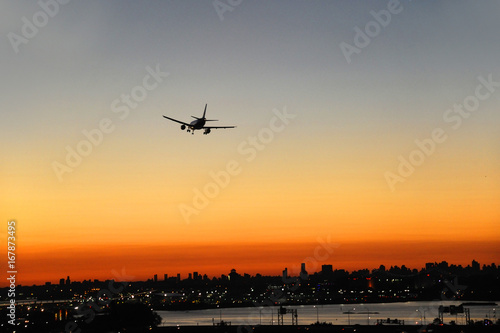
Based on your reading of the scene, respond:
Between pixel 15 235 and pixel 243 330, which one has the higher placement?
pixel 15 235

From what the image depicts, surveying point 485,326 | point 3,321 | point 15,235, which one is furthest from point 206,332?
point 15,235

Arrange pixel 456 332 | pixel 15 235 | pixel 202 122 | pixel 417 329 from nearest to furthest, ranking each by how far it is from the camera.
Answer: pixel 15 235, pixel 202 122, pixel 456 332, pixel 417 329

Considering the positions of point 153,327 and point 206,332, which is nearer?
point 206,332

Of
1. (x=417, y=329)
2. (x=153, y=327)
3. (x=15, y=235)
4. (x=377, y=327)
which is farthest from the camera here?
(x=153, y=327)

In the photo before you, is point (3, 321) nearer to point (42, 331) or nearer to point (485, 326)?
point (42, 331)

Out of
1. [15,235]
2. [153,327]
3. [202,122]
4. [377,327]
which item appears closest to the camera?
[15,235]

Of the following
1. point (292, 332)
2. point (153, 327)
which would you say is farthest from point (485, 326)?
point (153, 327)

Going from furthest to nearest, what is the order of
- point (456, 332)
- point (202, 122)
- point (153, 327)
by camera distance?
1. point (153, 327)
2. point (456, 332)
3. point (202, 122)

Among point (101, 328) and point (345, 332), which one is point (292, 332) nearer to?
point (345, 332)

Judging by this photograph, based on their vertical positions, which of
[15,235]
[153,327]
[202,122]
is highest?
[202,122]
